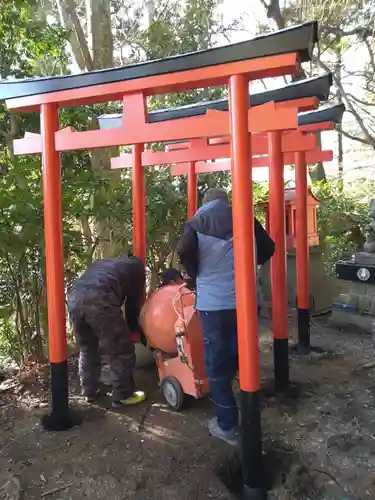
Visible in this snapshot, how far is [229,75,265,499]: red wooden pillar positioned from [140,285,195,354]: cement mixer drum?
1.17 metres

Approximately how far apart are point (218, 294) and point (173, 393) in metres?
1.07

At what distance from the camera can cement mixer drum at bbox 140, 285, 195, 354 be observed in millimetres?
3911

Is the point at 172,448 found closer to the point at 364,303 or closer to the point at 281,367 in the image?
the point at 281,367

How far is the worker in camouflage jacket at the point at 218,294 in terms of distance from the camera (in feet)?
10.7

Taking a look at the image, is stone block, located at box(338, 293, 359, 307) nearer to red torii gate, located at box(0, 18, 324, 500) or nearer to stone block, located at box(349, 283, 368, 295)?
stone block, located at box(349, 283, 368, 295)

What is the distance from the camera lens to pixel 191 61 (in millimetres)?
2811

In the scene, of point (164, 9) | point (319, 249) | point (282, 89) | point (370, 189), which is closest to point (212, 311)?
point (282, 89)

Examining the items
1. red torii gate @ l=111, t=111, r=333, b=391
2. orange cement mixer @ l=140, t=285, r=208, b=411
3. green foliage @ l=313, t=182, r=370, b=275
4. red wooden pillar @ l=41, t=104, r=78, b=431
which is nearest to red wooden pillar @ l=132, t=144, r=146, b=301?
red torii gate @ l=111, t=111, r=333, b=391

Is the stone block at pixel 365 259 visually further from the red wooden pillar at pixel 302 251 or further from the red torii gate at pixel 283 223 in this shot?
the red wooden pillar at pixel 302 251

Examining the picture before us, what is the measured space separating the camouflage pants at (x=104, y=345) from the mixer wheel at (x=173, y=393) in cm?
28

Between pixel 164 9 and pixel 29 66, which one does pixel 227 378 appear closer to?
Answer: pixel 29 66

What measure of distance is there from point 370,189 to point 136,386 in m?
11.5

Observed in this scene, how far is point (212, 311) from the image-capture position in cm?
328

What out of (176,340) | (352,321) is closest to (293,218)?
(352,321)
